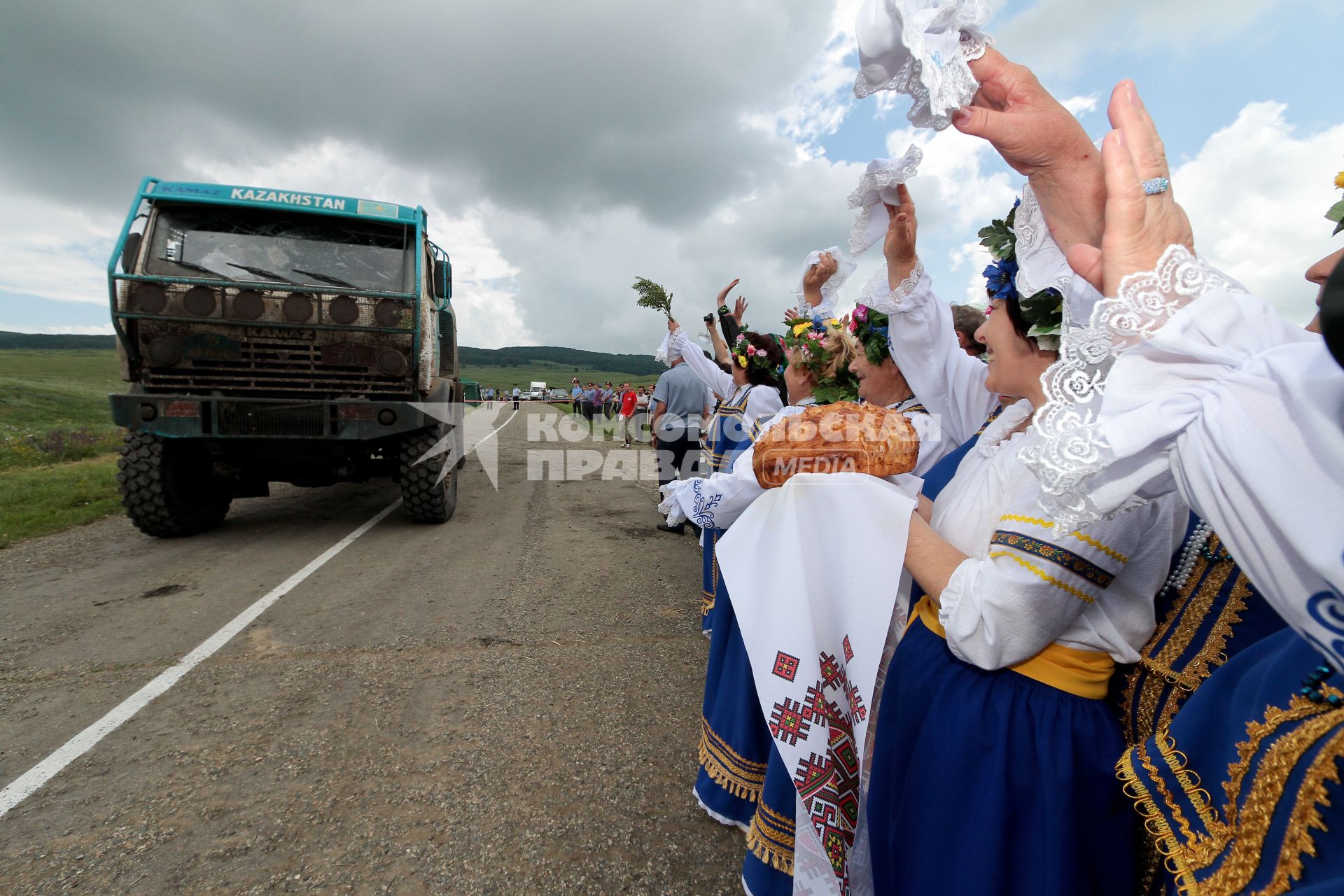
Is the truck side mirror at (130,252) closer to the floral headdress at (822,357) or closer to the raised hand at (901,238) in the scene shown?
the floral headdress at (822,357)

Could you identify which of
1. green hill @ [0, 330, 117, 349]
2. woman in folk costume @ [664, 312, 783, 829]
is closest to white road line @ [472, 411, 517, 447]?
woman in folk costume @ [664, 312, 783, 829]

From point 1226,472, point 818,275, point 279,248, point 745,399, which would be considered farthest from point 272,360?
point 1226,472

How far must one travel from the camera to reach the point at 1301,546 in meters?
0.54

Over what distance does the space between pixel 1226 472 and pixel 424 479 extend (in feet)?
20.8

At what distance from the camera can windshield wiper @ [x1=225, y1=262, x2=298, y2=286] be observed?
545 cm

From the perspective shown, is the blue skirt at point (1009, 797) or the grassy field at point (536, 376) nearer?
the blue skirt at point (1009, 797)

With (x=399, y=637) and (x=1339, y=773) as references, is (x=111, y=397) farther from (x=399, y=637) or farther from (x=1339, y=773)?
(x=1339, y=773)

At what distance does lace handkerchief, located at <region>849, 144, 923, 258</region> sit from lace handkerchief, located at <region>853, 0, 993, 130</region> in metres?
0.51

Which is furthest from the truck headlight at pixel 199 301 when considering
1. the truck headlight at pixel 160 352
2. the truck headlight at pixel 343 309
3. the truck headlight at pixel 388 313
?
the truck headlight at pixel 388 313

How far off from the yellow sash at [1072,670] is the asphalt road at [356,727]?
142cm

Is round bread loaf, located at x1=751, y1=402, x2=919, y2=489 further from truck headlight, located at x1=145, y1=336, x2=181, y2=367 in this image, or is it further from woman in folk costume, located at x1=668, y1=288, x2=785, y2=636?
truck headlight, located at x1=145, y1=336, x2=181, y2=367

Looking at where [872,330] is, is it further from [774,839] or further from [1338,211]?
[774,839]

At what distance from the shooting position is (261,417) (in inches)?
206

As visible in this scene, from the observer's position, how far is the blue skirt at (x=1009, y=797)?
1.09 metres
